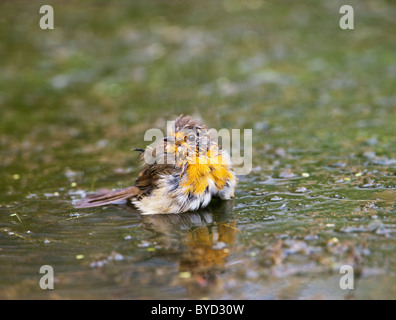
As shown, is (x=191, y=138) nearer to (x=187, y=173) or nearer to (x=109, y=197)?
(x=187, y=173)

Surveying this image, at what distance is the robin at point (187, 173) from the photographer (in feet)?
17.5

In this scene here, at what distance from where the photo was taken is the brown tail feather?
5.83 metres

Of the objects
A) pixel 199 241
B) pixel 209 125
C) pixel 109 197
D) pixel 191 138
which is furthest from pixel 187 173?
pixel 209 125

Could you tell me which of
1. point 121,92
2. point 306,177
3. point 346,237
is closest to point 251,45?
point 121,92

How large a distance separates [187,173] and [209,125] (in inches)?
120

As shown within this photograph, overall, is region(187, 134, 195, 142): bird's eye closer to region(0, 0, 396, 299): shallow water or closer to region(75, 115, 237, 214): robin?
region(75, 115, 237, 214): robin

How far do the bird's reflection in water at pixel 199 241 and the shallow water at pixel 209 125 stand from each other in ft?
0.06

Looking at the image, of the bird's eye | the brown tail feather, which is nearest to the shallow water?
the brown tail feather

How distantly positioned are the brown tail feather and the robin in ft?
1.12

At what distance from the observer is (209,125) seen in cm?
829

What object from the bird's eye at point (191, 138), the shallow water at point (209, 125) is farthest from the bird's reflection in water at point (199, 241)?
the bird's eye at point (191, 138)

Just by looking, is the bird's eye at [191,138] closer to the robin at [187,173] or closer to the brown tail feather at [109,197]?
the robin at [187,173]

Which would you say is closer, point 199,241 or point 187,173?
point 199,241

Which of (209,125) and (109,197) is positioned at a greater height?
(209,125)
